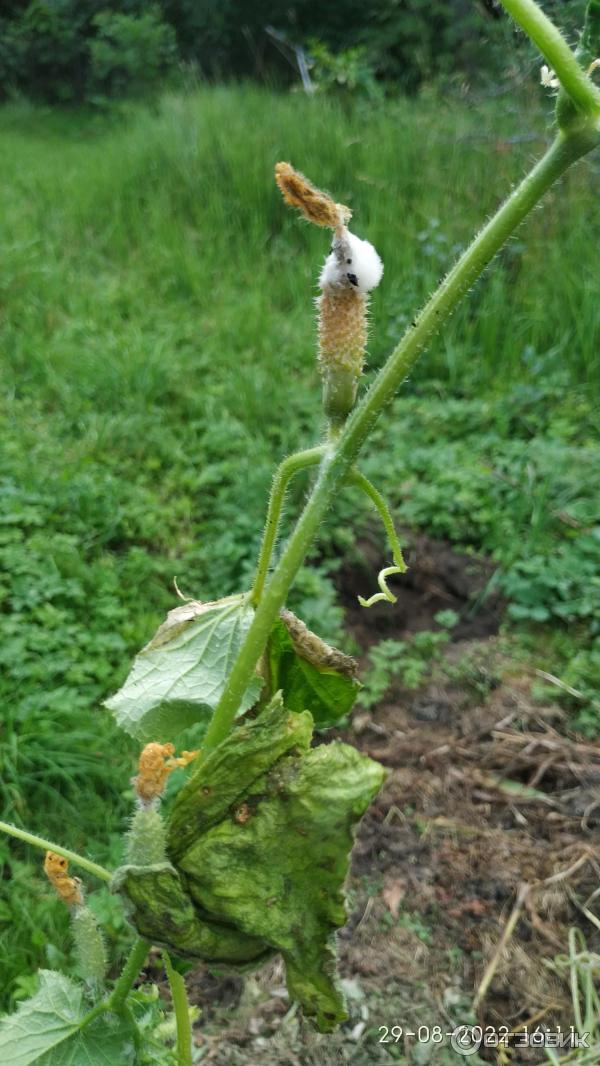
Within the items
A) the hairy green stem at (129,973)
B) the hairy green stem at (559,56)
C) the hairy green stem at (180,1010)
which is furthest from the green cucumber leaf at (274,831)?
the hairy green stem at (559,56)

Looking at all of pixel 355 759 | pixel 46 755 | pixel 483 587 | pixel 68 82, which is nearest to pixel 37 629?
pixel 46 755

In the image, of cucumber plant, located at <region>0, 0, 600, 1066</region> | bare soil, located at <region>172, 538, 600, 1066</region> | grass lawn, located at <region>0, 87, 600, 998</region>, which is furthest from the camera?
grass lawn, located at <region>0, 87, 600, 998</region>

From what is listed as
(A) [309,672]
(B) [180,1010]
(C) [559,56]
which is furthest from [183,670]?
(C) [559,56]

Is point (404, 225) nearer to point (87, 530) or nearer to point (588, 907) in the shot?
point (87, 530)

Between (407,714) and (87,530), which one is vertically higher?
(87,530)

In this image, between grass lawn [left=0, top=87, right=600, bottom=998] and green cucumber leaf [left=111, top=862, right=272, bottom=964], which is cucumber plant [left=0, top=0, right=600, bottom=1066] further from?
grass lawn [left=0, top=87, right=600, bottom=998]

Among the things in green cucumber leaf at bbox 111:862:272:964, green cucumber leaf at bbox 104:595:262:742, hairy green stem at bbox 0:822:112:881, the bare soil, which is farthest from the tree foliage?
green cucumber leaf at bbox 111:862:272:964
